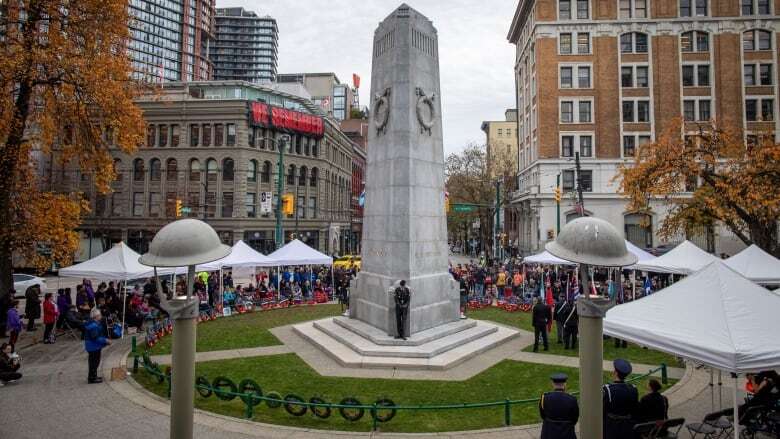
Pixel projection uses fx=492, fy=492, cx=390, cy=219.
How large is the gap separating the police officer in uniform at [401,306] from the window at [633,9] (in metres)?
46.9

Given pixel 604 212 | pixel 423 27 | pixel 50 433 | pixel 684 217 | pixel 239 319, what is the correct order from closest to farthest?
pixel 50 433
pixel 423 27
pixel 239 319
pixel 684 217
pixel 604 212

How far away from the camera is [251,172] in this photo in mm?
52438

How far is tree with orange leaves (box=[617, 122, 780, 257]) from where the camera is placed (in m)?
22.1

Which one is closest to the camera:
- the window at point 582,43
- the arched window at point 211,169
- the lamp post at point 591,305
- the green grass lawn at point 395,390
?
the lamp post at point 591,305

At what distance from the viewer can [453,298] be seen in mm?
16953

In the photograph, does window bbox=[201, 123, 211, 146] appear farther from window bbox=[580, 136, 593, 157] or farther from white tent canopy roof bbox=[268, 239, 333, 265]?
window bbox=[580, 136, 593, 157]

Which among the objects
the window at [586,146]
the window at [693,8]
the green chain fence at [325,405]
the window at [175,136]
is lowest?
the green chain fence at [325,405]

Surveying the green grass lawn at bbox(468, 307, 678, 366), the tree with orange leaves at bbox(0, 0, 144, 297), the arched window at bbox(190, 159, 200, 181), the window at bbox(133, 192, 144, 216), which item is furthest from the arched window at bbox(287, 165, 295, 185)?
the green grass lawn at bbox(468, 307, 678, 366)

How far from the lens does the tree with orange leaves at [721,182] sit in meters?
22.1

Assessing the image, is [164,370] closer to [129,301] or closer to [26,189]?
[129,301]

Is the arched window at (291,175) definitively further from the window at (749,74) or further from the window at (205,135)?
the window at (749,74)

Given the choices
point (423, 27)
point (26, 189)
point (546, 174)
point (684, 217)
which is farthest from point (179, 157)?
point (684, 217)

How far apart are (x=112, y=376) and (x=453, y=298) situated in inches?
406

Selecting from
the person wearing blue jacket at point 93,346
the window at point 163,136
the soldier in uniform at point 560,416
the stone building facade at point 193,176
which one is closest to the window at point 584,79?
the stone building facade at point 193,176
